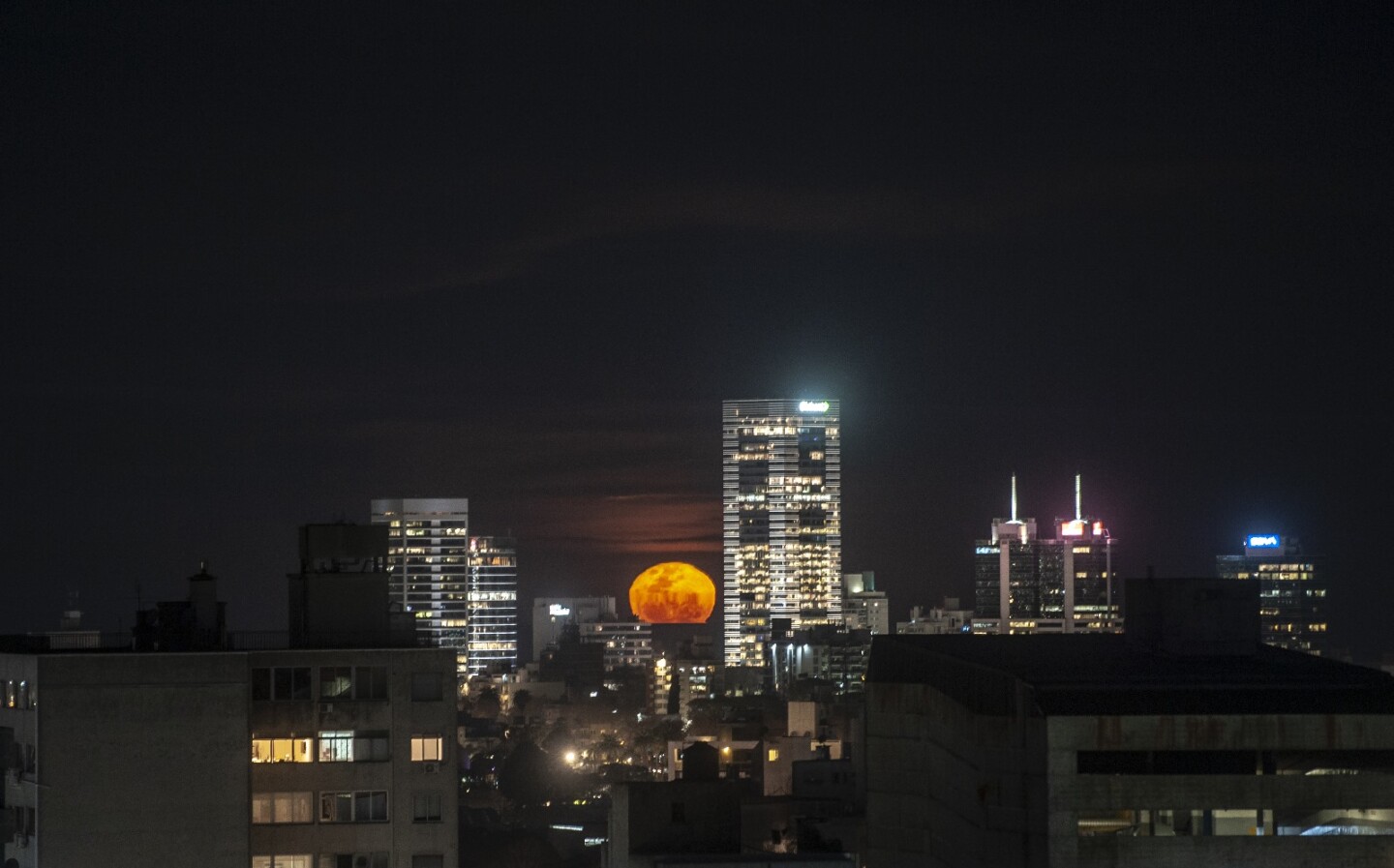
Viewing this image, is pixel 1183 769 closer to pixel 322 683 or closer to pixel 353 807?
pixel 353 807

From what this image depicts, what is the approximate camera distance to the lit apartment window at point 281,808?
46.3 metres

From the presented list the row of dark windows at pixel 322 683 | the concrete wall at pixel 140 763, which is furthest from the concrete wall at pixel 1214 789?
the concrete wall at pixel 140 763

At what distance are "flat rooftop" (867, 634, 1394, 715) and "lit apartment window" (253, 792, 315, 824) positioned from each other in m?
16.7

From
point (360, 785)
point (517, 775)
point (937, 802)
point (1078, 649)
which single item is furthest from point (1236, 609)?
point (517, 775)

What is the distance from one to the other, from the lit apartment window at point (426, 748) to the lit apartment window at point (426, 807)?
0.81 m

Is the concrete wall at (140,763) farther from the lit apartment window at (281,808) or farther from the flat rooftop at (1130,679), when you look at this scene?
the flat rooftop at (1130,679)

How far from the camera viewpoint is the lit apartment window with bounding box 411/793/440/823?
4691 centimetres

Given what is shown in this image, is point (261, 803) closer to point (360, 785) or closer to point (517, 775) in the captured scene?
point (360, 785)

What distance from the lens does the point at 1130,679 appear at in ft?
161

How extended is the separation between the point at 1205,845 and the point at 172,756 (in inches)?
919

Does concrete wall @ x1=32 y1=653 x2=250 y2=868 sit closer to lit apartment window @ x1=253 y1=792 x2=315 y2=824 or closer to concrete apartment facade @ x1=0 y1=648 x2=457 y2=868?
concrete apartment facade @ x1=0 y1=648 x2=457 y2=868

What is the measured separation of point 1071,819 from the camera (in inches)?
1762

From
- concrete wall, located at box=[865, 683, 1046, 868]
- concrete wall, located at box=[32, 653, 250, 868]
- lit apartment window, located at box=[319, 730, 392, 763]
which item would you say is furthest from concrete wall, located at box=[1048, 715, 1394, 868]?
concrete wall, located at box=[32, 653, 250, 868]

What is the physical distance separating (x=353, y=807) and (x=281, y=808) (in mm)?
1670
